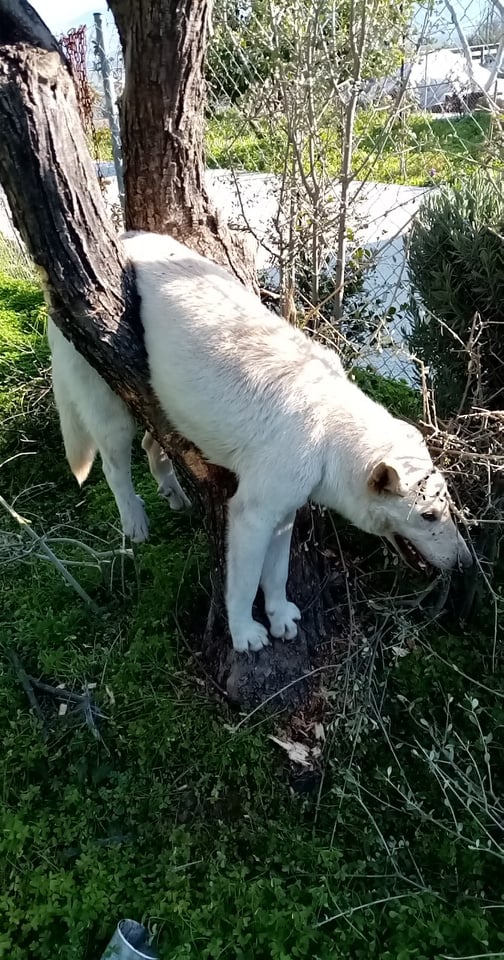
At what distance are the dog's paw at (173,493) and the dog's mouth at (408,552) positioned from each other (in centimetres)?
165

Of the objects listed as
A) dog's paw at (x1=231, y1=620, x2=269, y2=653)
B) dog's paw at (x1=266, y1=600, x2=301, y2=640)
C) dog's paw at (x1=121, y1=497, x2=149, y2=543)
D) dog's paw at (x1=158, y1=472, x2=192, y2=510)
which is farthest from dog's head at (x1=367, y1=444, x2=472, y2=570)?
dog's paw at (x1=158, y1=472, x2=192, y2=510)

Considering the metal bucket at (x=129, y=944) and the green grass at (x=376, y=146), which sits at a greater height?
the green grass at (x=376, y=146)

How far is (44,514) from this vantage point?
5.09 metres

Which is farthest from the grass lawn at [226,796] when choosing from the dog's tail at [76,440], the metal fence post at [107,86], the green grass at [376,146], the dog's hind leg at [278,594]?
the metal fence post at [107,86]

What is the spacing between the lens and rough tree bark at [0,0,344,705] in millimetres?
2564

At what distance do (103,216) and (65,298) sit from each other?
0.35m

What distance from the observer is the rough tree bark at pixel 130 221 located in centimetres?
256

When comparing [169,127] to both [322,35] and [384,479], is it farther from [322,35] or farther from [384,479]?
[384,479]

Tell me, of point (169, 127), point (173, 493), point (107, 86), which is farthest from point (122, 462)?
point (107, 86)

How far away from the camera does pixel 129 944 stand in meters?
2.58

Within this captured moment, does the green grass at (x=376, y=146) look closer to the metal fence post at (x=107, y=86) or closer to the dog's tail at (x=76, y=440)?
the metal fence post at (x=107, y=86)

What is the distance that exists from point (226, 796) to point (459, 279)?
9.56ft

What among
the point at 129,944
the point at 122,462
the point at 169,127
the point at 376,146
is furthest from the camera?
the point at 376,146

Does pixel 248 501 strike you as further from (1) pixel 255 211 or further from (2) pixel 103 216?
(1) pixel 255 211
